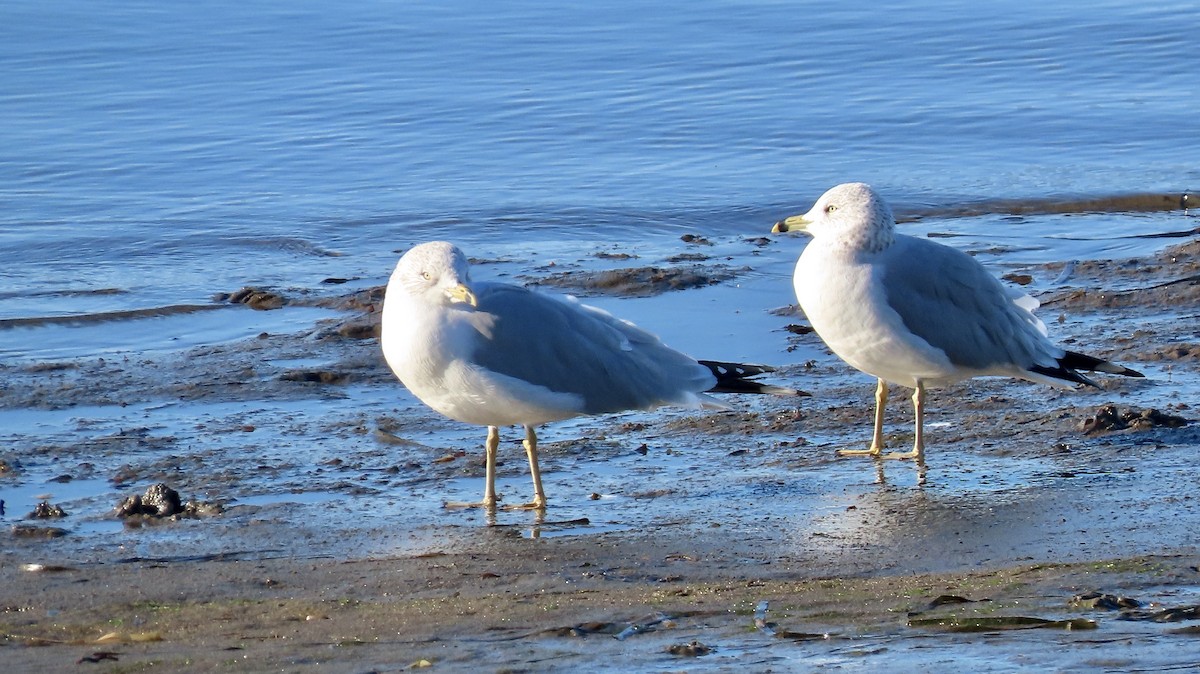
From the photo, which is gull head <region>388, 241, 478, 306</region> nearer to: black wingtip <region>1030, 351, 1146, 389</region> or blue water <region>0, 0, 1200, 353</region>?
black wingtip <region>1030, 351, 1146, 389</region>

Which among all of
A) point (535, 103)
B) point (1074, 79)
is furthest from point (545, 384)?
point (1074, 79)

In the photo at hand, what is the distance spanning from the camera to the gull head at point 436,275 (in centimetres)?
617

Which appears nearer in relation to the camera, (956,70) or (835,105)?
(835,105)

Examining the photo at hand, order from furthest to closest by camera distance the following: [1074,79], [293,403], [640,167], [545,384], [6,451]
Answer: [1074,79] < [640,167] < [293,403] < [6,451] < [545,384]

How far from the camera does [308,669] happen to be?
429cm

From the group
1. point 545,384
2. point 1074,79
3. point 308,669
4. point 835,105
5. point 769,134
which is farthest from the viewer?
point 1074,79

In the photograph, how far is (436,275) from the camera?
6.21m

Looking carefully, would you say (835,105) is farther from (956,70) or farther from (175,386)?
(175,386)

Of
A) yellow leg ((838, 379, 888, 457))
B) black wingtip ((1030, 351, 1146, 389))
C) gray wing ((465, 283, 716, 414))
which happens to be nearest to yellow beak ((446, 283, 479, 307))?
gray wing ((465, 283, 716, 414))

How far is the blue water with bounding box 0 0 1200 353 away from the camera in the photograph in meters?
12.4

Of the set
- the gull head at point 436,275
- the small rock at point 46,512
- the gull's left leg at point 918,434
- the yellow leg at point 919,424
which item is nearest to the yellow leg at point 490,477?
the gull head at point 436,275

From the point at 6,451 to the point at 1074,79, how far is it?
46.7 ft

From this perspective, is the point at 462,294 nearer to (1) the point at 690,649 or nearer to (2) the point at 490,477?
(2) the point at 490,477

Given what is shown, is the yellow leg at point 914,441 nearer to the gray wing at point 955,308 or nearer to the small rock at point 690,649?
the gray wing at point 955,308
